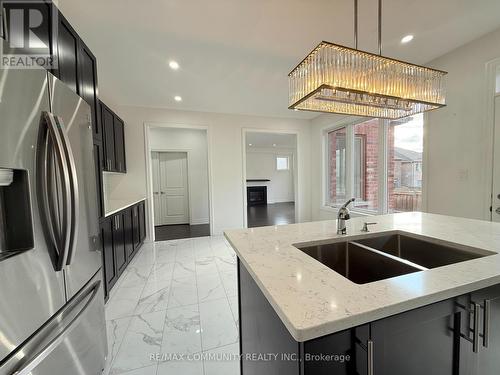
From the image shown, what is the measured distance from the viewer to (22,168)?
826 millimetres

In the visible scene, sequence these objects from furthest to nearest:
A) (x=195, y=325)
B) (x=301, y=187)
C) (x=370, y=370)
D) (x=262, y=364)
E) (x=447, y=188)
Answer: (x=301, y=187), (x=447, y=188), (x=195, y=325), (x=262, y=364), (x=370, y=370)

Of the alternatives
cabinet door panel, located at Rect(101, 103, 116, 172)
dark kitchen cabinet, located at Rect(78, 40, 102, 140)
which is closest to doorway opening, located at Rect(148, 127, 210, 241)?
cabinet door panel, located at Rect(101, 103, 116, 172)

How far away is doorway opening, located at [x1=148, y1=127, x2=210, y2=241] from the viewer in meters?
5.57

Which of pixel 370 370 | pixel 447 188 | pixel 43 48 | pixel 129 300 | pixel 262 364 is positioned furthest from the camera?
pixel 447 188

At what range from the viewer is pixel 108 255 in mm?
2258

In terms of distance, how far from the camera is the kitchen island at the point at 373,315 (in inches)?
24.5

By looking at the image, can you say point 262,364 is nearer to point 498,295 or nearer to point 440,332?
point 440,332

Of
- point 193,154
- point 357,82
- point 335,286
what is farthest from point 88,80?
point 193,154

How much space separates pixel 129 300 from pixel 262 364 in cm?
190

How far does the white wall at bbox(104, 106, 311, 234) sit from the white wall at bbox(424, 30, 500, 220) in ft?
9.52

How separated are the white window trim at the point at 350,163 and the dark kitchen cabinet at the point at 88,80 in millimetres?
3874

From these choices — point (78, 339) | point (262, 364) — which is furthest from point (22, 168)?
point (262, 364)

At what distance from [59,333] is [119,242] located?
6.17 feet

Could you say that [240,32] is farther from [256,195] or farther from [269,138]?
[256,195]
